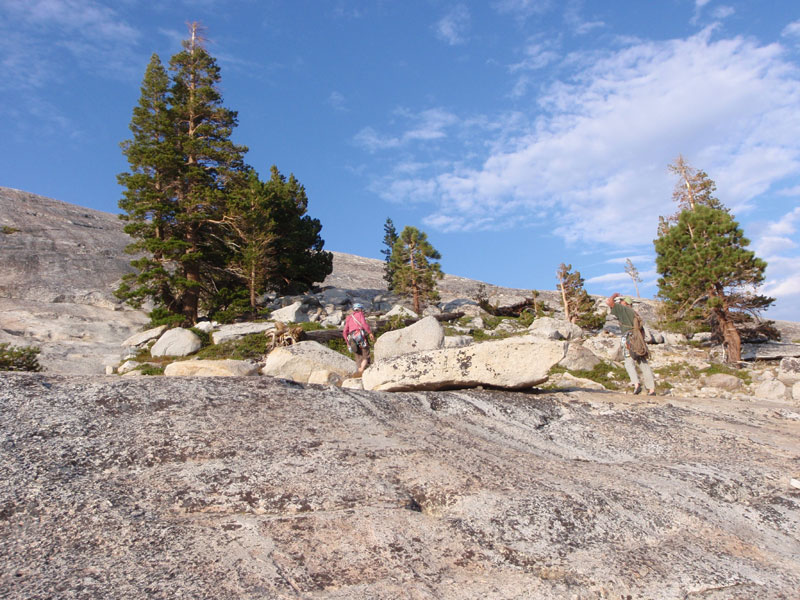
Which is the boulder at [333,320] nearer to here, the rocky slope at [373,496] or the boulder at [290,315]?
the boulder at [290,315]

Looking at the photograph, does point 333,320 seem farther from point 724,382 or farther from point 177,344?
point 724,382

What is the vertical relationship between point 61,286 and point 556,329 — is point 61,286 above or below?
above

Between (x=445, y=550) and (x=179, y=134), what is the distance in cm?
3319

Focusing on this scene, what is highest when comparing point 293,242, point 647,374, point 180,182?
point 180,182

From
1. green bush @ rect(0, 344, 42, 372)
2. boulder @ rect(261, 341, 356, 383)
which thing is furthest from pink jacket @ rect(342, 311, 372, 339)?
green bush @ rect(0, 344, 42, 372)

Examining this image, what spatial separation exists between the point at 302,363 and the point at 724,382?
14458mm

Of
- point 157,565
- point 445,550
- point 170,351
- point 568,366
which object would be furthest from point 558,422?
point 170,351

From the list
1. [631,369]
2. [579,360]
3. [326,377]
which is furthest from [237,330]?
[631,369]

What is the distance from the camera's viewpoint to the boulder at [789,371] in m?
17.5

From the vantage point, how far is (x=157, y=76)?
106 ft

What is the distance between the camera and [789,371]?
18469 mm

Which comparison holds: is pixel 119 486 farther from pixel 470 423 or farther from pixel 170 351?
pixel 170 351

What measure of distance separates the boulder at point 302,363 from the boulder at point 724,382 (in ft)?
41.0

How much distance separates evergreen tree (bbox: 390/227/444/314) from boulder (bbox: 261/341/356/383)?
21.6m
